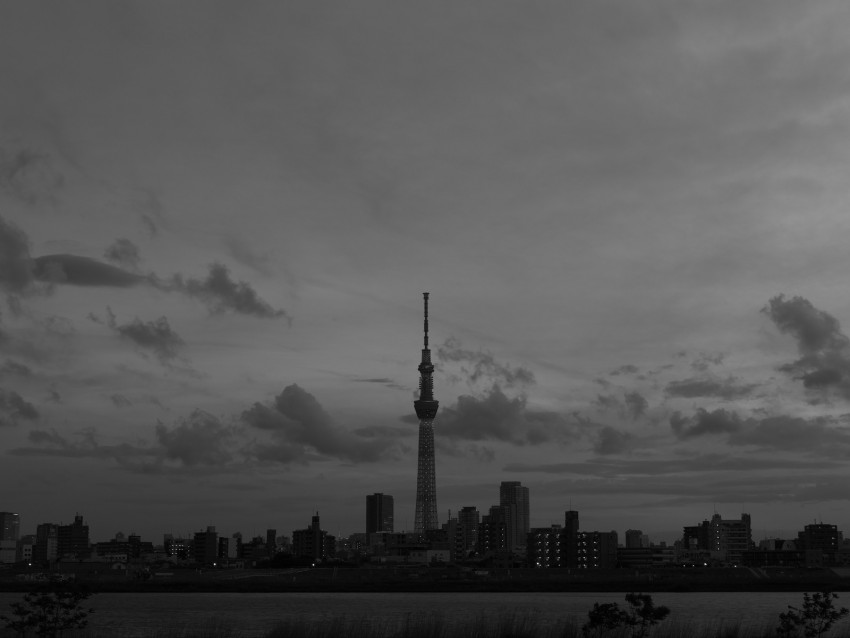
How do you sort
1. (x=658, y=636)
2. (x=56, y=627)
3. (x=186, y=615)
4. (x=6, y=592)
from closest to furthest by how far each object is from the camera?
1. (x=56, y=627)
2. (x=658, y=636)
3. (x=186, y=615)
4. (x=6, y=592)

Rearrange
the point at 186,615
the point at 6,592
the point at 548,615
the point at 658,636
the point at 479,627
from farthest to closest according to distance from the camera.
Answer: the point at 6,592 → the point at 186,615 → the point at 548,615 → the point at 479,627 → the point at 658,636

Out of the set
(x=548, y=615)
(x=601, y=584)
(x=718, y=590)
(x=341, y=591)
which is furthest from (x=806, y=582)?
(x=548, y=615)

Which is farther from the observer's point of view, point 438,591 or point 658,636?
point 438,591

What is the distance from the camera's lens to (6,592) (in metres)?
197

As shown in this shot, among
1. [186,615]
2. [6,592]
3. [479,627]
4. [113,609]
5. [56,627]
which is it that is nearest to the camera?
[56,627]

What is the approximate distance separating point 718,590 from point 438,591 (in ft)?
157

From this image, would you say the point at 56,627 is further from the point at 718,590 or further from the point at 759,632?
the point at 718,590

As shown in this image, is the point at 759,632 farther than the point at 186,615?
No

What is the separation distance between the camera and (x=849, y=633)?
6619 centimetres

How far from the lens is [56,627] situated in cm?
5216

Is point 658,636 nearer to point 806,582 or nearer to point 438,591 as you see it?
point 438,591

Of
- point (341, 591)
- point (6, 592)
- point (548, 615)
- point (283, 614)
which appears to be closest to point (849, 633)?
point (548, 615)

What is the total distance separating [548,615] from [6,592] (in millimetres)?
131643

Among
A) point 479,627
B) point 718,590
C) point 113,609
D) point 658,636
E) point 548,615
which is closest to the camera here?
point 658,636
